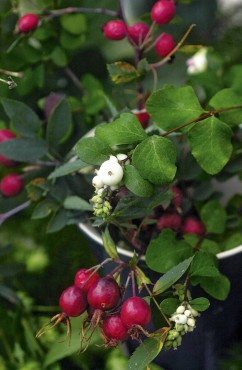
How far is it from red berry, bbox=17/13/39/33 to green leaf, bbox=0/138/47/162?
0.08m

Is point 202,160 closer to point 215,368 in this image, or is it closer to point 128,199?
point 128,199

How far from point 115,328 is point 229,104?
16 cm

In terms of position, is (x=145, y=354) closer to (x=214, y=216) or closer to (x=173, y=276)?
(x=173, y=276)

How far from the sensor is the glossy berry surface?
33 cm

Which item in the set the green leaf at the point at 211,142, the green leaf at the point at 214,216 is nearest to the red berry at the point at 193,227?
the green leaf at the point at 214,216

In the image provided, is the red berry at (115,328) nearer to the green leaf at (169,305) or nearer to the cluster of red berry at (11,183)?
the green leaf at (169,305)

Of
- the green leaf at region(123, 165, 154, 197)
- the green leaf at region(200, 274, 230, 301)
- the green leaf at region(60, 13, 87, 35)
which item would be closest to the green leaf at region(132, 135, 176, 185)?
the green leaf at region(123, 165, 154, 197)

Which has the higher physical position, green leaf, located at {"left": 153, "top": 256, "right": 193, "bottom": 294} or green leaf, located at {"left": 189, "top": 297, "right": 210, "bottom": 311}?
green leaf, located at {"left": 153, "top": 256, "right": 193, "bottom": 294}

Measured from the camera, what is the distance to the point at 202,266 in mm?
367

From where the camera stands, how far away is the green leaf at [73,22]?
51 centimetres

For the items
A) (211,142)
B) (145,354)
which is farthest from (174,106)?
(145,354)

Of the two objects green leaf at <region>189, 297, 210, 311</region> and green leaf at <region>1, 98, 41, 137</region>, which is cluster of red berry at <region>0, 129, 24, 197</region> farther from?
green leaf at <region>189, 297, 210, 311</region>

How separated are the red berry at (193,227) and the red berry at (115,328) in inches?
5.2

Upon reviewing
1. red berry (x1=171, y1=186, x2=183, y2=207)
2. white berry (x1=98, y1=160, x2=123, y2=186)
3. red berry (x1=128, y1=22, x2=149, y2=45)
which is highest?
white berry (x1=98, y1=160, x2=123, y2=186)
